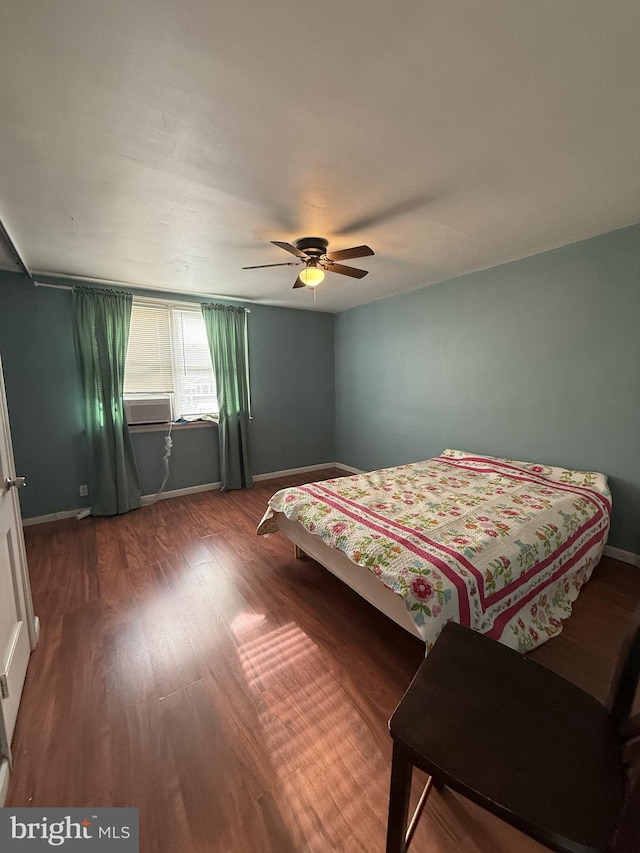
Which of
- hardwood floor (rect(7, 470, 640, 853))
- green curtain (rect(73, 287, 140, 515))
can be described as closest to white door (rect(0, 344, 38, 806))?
hardwood floor (rect(7, 470, 640, 853))

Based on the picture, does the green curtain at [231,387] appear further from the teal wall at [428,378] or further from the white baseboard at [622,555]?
the white baseboard at [622,555]

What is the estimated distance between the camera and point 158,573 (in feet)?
7.91

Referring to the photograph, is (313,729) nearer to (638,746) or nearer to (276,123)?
(638,746)

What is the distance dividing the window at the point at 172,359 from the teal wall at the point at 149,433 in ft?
0.90

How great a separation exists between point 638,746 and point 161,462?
403 cm

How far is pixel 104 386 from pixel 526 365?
4.04 m

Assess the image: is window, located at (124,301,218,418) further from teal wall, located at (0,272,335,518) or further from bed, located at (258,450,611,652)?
bed, located at (258,450,611,652)

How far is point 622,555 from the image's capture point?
2.51 m

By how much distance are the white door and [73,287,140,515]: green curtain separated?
1.73 metres

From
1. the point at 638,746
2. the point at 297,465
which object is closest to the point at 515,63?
the point at 638,746

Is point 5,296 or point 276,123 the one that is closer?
point 276,123

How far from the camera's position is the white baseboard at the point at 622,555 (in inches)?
96.2

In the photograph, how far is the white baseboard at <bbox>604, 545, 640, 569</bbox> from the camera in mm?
2444

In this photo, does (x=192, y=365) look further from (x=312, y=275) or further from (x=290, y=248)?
(x=290, y=248)
